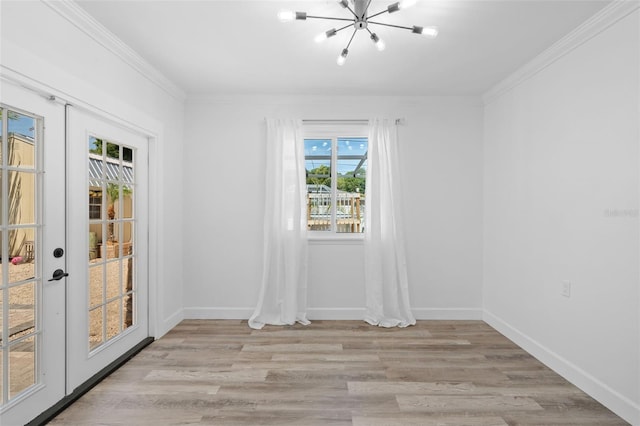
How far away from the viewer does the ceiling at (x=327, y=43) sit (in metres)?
2.15

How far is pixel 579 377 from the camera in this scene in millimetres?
2400

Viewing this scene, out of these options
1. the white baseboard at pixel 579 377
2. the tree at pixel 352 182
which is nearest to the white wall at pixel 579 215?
the white baseboard at pixel 579 377

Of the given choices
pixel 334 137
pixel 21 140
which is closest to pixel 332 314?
pixel 334 137

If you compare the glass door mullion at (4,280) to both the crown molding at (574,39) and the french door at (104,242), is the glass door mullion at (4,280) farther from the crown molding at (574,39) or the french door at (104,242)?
the crown molding at (574,39)

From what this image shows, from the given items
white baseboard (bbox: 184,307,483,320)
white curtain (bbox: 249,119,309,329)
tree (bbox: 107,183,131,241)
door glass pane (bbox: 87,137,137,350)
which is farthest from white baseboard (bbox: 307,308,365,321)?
tree (bbox: 107,183,131,241)

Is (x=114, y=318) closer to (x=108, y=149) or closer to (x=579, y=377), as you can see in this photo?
(x=108, y=149)

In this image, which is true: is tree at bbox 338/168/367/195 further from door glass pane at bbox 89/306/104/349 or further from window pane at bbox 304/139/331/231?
door glass pane at bbox 89/306/104/349

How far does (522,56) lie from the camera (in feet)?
9.28

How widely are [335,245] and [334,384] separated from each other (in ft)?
5.44

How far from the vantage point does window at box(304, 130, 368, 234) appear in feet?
12.9

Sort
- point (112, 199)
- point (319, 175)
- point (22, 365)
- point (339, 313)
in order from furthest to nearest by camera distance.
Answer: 1. point (319, 175)
2. point (339, 313)
3. point (112, 199)
4. point (22, 365)

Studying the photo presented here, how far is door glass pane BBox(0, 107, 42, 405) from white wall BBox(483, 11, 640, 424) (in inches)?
143

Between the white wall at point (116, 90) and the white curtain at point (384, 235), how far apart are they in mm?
2136

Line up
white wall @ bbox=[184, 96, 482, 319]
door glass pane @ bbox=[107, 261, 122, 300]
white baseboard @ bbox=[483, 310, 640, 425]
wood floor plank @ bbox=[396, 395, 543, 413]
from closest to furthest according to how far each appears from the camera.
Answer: white baseboard @ bbox=[483, 310, 640, 425] < wood floor plank @ bbox=[396, 395, 543, 413] < door glass pane @ bbox=[107, 261, 122, 300] < white wall @ bbox=[184, 96, 482, 319]
